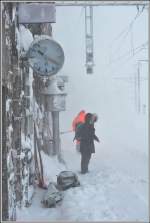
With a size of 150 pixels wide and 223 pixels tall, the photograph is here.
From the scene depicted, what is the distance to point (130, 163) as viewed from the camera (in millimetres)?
10164

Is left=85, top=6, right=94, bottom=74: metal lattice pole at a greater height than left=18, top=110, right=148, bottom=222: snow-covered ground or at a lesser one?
greater

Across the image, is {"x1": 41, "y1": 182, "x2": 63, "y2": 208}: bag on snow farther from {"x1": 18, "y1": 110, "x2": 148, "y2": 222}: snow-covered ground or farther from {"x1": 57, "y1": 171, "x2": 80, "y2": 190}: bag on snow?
{"x1": 57, "y1": 171, "x2": 80, "y2": 190}: bag on snow

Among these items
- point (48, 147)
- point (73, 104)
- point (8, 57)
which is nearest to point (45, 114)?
point (48, 147)

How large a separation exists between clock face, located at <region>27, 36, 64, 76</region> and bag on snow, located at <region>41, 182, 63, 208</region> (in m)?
1.65


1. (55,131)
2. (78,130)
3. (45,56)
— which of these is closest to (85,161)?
(78,130)

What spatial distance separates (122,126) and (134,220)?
5.68 meters

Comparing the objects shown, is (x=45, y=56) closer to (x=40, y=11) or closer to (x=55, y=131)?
(x=40, y=11)

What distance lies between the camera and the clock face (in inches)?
278

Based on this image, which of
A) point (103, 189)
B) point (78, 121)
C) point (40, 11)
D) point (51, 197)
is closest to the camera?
point (40, 11)

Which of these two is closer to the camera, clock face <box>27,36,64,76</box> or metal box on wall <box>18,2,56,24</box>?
metal box on wall <box>18,2,56,24</box>

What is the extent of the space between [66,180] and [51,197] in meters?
0.96

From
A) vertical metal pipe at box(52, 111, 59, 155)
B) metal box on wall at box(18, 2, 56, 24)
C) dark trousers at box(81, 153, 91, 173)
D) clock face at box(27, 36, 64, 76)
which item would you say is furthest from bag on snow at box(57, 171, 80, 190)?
metal box on wall at box(18, 2, 56, 24)

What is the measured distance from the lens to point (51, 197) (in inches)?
287

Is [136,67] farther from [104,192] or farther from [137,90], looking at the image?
[104,192]
